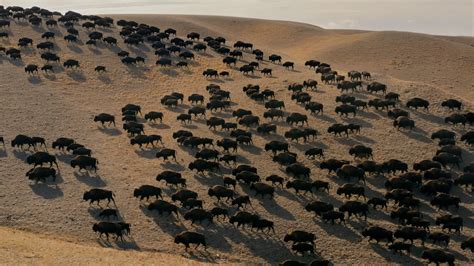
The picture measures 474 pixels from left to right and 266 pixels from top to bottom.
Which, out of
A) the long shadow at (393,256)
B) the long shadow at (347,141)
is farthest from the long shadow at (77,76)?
the long shadow at (393,256)

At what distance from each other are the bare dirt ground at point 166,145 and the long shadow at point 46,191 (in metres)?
0.10

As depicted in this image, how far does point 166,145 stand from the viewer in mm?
38750

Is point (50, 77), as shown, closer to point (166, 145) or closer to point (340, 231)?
point (166, 145)

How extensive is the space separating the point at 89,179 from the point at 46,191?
2.83 meters

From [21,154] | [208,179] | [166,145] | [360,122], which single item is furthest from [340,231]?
[21,154]

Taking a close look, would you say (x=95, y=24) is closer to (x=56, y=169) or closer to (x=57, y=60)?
(x=57, y=60)

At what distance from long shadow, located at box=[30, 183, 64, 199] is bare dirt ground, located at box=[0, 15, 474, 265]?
0.10 meters

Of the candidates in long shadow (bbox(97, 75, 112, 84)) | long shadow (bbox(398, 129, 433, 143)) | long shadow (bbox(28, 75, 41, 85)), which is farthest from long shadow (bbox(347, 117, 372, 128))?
long shadow (bbox(28, 75, 41, 85))

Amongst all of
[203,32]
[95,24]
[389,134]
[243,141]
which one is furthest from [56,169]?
[203,32]

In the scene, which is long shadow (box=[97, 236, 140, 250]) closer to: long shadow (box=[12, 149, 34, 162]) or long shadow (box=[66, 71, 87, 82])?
long shadow (box=[12, 149, 34, 162])

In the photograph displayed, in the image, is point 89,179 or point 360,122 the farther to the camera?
point 360,122

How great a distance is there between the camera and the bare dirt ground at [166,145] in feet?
87.0

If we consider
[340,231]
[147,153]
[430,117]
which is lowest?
[340,231]

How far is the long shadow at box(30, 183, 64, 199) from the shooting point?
2994 cm
